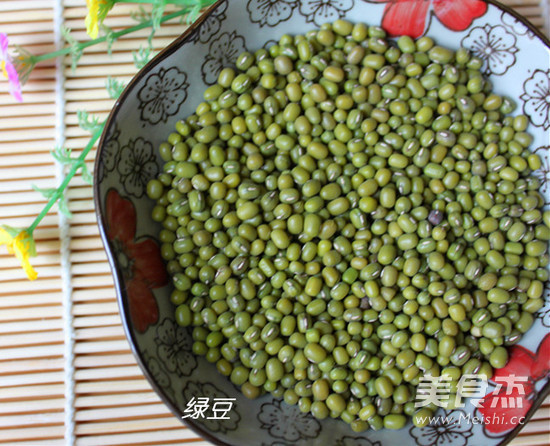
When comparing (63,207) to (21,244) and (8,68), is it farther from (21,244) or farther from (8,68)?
(8,68)

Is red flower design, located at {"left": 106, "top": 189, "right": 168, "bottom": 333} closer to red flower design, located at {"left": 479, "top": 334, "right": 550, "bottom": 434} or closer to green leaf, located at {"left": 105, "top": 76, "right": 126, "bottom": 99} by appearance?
green leaf, located at {"left": 105, "top": 76, "right": 126, "bottom": 99}

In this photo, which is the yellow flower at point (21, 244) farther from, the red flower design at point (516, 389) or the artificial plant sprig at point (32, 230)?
the red flower design at point (516, 389)

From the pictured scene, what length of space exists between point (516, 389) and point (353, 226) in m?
0.47

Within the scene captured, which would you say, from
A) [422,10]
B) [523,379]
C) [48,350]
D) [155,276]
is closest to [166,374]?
[155,276]

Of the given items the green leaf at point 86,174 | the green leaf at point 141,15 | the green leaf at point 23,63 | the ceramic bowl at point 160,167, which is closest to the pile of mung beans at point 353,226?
the ceramic bowl at point 160,167

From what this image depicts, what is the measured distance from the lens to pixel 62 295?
4.01 ft

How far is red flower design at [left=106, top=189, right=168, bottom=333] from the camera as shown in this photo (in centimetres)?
98

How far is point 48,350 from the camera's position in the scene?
1218 millimetres

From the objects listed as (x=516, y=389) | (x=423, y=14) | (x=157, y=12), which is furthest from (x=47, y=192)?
(x=516, y=389)

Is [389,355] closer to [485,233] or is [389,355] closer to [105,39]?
[485,233]

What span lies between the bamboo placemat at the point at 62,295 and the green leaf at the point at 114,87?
22 mm

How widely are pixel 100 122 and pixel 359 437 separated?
3.11 feet

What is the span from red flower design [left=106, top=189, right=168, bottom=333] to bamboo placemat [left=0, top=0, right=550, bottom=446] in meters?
0.20

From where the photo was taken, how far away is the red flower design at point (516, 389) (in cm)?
101
